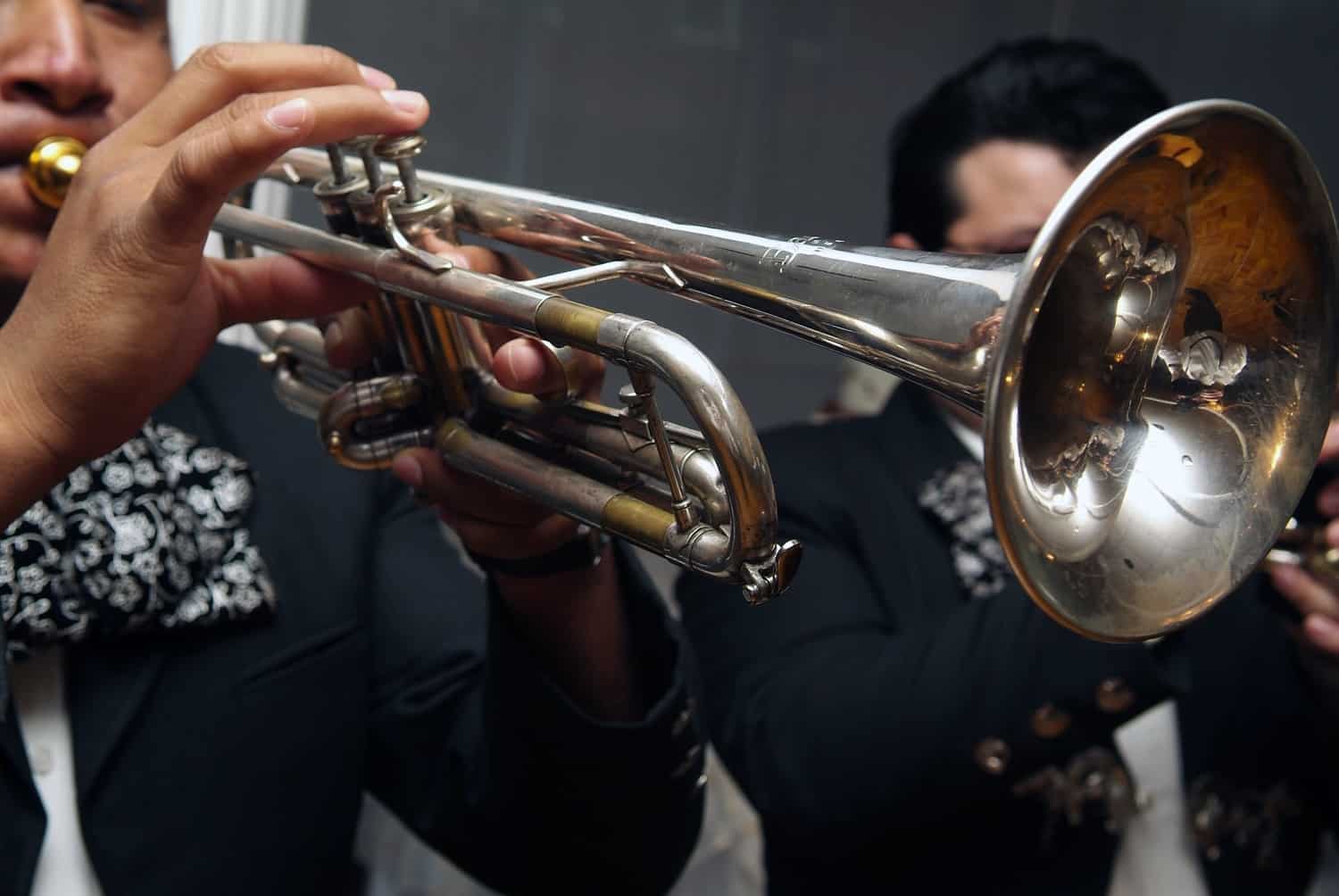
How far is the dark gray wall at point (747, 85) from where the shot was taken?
1.98 m

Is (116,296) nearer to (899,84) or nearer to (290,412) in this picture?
(290,412)

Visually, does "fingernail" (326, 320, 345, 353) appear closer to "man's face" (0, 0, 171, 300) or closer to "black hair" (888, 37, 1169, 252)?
"man's face" (0, 0, 171, 300)

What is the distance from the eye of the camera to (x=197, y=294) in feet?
2.74

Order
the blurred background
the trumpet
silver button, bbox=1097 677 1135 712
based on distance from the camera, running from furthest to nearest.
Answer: the blurred background < silver button, bbox=1097 677 1135 712 < the trumpet

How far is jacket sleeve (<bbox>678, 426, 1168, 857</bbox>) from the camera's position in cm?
117

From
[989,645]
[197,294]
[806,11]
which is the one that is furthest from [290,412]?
[806,11]

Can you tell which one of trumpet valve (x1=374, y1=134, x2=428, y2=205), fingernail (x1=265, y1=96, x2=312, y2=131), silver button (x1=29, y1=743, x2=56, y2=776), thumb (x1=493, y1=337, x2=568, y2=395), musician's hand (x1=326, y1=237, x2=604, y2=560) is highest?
fingernail (x1=265, y1=96, x2=312, y2=131)

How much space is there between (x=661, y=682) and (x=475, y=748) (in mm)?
185

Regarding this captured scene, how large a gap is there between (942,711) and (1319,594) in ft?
1.16

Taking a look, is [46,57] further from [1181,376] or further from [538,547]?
[1181,376]

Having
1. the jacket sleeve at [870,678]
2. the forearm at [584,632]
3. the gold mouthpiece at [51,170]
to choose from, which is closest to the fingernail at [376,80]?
the gold mouthpiece at [51,170]

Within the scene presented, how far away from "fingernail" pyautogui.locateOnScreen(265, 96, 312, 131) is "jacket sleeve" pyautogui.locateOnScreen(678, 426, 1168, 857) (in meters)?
0.78

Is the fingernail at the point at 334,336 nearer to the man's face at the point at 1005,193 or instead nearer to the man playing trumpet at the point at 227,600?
the man playing trumpet at the point at 227,600

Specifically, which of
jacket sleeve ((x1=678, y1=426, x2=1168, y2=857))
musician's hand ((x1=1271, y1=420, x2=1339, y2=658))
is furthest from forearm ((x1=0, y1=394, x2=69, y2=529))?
musician's hand ((x1=1271, y1=420, x2=1339, y2=658))
